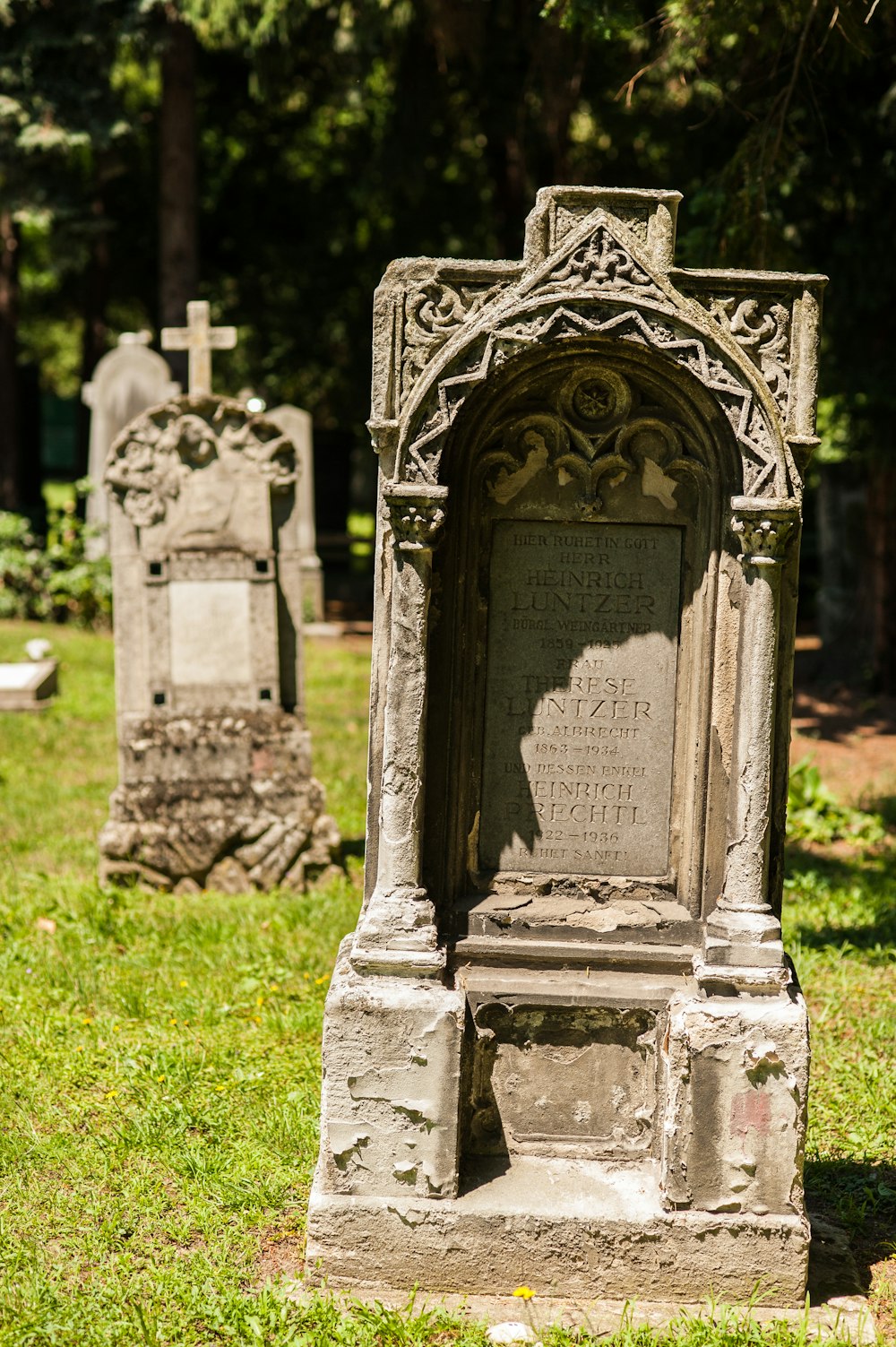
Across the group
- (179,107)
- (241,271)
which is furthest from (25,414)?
(179,107)

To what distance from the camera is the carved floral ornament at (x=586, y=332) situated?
3492mm

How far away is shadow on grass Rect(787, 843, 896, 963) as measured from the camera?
621 cm

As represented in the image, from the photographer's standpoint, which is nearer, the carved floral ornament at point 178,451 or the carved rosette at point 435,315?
the carved rosette at point 435,315

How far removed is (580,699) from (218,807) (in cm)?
344

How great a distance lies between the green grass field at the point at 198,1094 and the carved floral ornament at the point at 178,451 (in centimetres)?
199

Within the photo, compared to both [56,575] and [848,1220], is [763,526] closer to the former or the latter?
[848,1220]

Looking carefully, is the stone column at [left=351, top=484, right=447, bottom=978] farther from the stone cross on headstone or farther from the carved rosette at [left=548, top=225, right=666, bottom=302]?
the stone cross on headstone

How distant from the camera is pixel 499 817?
3.95m

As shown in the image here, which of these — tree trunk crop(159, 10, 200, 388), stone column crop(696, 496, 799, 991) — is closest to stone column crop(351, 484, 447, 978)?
stone column crop(696, 496, 799, 991)

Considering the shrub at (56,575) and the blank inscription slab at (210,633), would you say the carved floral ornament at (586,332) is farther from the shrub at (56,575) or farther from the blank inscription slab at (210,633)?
the shrub at (56,575)

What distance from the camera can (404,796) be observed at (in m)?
3.68

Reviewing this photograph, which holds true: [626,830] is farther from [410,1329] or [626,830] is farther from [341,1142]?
[410,1329]

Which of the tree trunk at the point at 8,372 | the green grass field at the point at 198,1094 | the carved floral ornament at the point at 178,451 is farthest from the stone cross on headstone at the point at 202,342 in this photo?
the tree trunk at the point at 8,372

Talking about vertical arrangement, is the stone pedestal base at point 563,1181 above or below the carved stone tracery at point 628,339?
below
